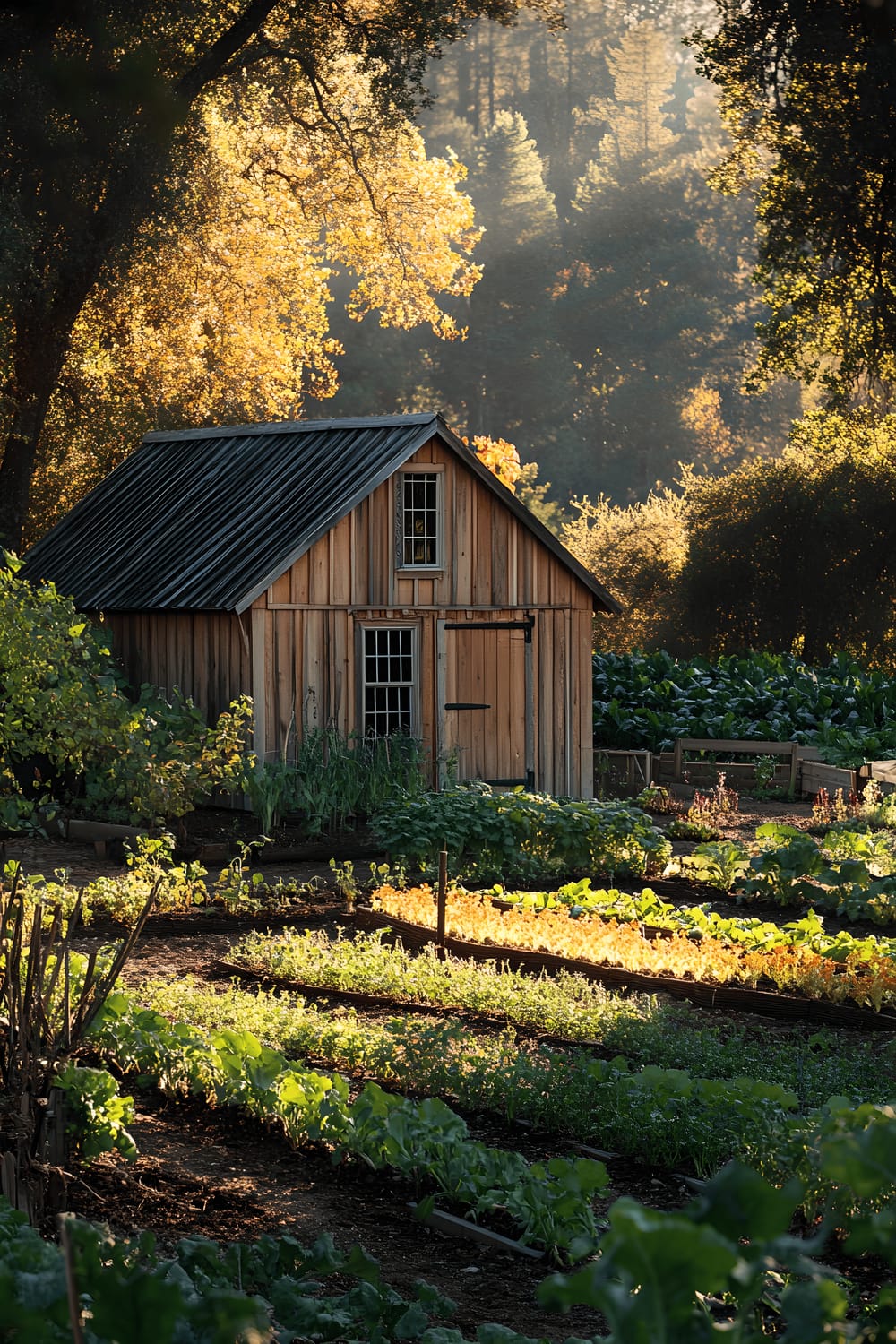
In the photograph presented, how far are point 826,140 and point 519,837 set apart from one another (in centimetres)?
1094

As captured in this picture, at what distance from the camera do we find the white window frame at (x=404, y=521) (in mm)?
19281

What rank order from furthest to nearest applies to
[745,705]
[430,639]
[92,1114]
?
[745,705] < [430,639] < [92,1114]

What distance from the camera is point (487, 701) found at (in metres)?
20.1

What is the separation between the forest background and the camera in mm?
21609

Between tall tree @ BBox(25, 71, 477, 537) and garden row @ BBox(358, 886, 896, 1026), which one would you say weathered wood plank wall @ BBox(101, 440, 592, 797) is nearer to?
garden row @ BBox(358, 886, 896, 1026)

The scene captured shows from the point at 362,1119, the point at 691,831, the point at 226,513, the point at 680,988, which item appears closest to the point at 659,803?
the point at 691,831

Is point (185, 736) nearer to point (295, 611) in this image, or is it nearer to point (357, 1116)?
point (295, 611)

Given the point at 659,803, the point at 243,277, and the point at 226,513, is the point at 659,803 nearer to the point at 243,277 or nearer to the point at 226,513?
the point at 226,513

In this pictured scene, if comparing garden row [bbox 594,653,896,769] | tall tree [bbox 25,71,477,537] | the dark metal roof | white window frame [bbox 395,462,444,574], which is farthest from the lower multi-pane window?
tall tree [bbox 25,71,477,537]

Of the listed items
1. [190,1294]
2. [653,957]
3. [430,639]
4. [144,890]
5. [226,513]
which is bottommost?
[653,957]

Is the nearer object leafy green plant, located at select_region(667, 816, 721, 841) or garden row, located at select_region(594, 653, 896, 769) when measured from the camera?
leafy green plant, located at select_region(667, 816, 721, 841)

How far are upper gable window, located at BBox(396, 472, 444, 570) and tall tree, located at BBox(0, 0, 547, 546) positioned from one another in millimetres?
6429

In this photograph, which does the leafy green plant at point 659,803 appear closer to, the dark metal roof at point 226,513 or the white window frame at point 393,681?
the dark metal roof at point 226,513

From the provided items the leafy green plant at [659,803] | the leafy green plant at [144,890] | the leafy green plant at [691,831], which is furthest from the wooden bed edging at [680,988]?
the leafy green plant at [659,803]
